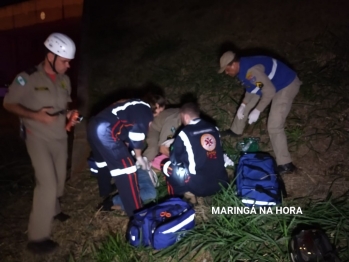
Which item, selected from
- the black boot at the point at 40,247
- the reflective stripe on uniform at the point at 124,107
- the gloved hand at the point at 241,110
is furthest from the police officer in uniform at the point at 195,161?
the black boot at the point at 40,247

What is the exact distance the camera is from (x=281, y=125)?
471cm

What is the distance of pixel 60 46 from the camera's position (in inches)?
151

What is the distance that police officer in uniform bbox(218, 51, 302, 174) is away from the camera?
14.8 feet

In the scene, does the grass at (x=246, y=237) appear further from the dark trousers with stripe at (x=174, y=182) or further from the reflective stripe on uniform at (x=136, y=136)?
the reflective stripe on uniform at (x=136, y=136)

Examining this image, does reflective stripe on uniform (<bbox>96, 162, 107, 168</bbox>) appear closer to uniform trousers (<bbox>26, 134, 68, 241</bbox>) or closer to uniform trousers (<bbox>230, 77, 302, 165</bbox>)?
uniform trousers (<bbox>26, 134, 68, 241</bbox>)

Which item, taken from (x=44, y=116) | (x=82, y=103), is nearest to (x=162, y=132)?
(x=44, y=116)

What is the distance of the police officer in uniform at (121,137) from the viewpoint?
13.4ft

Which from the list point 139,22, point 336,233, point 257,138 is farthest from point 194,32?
point 336,233

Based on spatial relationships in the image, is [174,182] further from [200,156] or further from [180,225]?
[180,225]

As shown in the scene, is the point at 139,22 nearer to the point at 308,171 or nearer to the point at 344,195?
the point at 308,171

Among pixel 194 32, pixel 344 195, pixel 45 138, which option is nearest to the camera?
pixel 45 138

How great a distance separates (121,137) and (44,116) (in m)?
0.84

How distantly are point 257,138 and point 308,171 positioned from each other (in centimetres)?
86

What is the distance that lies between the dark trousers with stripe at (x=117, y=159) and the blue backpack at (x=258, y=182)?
3.86 ft
